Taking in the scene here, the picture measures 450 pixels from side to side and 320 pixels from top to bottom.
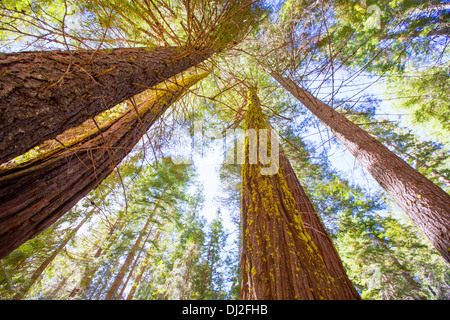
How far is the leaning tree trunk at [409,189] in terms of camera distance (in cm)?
163

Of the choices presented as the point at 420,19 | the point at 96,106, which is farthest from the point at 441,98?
the point at 96,106

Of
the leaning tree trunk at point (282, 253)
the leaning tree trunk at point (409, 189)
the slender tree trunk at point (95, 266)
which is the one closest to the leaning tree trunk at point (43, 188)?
the leaning tree trunk at point (282, 253)

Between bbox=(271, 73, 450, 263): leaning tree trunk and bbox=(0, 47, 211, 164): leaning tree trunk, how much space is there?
2.20 metres

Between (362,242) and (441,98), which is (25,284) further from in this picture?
(441,98)

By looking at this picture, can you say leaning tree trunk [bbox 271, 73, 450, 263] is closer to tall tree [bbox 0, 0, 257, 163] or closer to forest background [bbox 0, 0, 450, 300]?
forest background [bbox 0, 0, 450, 300]

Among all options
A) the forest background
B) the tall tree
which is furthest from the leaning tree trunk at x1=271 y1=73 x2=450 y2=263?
the tall tree

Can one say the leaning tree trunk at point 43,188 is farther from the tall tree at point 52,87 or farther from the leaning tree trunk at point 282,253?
the leaning tree trunk at point 282,253

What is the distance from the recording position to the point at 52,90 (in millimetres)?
1181

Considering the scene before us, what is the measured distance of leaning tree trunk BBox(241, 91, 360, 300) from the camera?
1126 millimetres

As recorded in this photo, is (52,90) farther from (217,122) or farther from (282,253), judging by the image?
(217,122)

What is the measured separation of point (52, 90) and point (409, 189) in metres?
3.55

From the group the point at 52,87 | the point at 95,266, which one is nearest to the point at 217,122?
the point at 52,87

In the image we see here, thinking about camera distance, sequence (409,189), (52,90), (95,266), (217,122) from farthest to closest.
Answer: (95,266)
(217,122)
(409,189)
(52,90)

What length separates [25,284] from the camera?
5.03m
